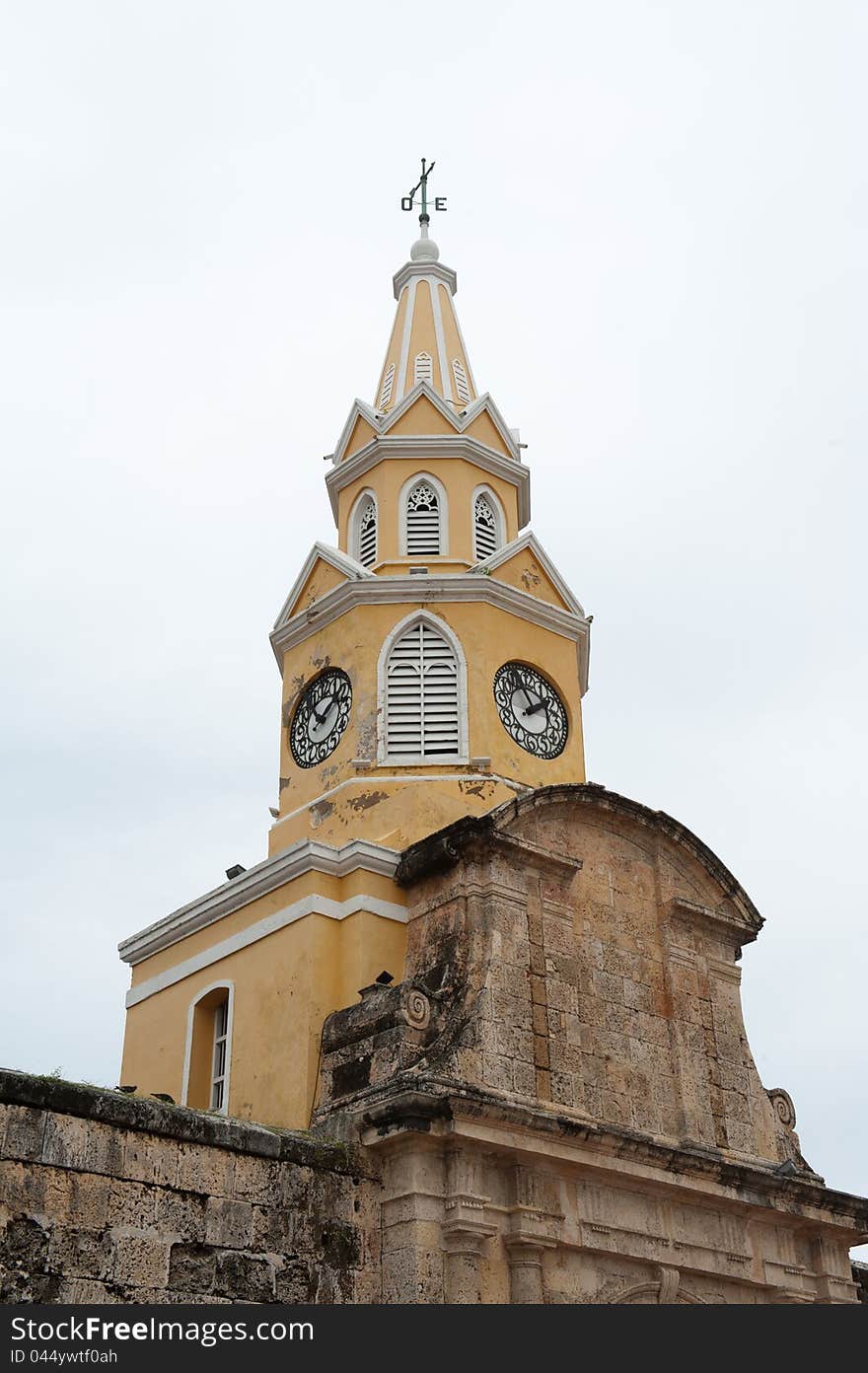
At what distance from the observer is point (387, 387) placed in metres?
25.5

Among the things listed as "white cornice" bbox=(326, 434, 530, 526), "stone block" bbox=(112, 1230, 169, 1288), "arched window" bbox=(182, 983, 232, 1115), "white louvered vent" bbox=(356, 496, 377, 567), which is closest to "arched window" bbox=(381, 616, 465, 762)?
"white louvered vent" bbox=(356, 496, 377, 567)

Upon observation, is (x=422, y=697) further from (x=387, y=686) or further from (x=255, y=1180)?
(x=255, y=1180)

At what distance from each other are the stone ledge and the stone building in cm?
3

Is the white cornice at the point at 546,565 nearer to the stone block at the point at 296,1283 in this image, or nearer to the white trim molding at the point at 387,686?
the white trim molding at the point at 387,686

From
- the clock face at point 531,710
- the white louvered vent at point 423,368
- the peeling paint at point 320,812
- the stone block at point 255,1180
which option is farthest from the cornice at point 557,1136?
the white louvered vent at point 423,368

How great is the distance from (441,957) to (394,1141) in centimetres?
252

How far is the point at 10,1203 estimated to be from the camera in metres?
13.0

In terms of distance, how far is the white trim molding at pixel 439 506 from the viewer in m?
22.9

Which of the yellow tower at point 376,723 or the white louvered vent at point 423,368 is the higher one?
the white louvered vent at point 423,368

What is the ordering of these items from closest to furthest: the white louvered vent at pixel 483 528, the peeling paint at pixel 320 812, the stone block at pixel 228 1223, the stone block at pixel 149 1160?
the stone block at pixel 149 1160 → the stone block at pixel 228 1223 → the peeling paint at pixel 320 812 → the white louvered vent at pixel 483 528

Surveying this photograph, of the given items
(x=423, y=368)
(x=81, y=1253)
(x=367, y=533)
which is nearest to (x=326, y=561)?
(x=367, y=533)

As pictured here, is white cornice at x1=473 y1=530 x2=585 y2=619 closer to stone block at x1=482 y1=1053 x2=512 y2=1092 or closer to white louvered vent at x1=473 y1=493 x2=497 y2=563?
white louvered vent at x1=473 y1=493 x2=497 y2=563

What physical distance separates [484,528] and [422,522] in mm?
1067
